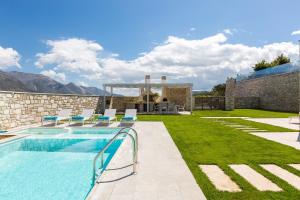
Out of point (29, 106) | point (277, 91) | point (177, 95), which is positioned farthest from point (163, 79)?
point (277, 91)

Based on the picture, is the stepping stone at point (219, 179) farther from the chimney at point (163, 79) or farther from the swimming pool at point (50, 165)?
the chimney at point (163, 79)

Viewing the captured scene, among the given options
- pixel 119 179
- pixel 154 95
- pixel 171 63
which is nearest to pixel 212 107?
pixel 154 95

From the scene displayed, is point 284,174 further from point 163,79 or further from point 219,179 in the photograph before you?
point 163,79

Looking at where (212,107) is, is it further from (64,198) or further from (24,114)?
(64,198)

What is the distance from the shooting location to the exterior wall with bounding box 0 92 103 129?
36.6 ft

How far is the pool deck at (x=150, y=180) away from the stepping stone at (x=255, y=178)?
104cm

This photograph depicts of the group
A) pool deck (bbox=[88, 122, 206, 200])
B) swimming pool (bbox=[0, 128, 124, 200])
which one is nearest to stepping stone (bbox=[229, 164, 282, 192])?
pool deck (bbox=[88, 122, 206, 200])

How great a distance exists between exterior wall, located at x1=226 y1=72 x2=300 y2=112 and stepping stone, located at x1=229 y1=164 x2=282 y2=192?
20.9 metres

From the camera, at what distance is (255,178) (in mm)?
4461

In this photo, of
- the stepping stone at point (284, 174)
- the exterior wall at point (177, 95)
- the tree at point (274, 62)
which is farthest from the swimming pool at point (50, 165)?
the tree at point (274, 62)

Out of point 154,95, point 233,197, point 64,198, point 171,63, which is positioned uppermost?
point 171,63

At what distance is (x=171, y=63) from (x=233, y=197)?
1261 inches

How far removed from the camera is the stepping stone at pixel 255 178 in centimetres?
403

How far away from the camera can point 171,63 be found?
1372 inches
